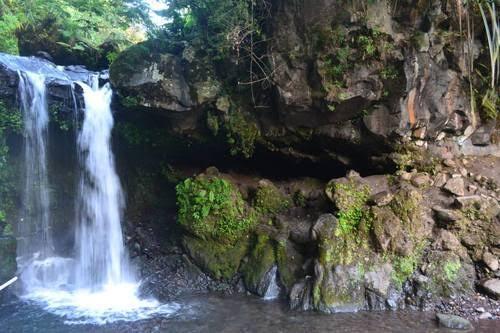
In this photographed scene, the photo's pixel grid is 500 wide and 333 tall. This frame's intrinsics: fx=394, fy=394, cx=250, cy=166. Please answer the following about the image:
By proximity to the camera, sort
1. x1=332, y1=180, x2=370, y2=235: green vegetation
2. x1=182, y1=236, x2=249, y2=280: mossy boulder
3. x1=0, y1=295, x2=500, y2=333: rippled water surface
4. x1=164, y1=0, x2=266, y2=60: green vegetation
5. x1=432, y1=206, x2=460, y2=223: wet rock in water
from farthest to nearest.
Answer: x1=182, y1=236, x2=249, y2=280: mossy boulder → x1=164, y1=0, x2=266, y2=60: green vegetation → x1=332, y1=180, x2=370, y2=235: green vegetation → x1=432, y1=206, x2=460, y2=223: wet rock in water → x1=0, y1=295, x2=500, y2=333: rippled water surface

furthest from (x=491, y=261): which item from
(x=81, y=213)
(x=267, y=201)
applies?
(x=81, y=213)

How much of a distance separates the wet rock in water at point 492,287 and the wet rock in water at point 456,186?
1609mm

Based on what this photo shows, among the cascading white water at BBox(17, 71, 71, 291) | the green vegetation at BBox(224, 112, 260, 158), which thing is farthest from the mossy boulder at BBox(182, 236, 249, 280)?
the cascading white water at BBox(17, 71, 71, 291)

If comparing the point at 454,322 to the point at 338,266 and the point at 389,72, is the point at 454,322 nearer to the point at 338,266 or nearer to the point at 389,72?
the point at 338,266

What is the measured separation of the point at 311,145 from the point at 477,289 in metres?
3.82

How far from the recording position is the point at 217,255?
758cm

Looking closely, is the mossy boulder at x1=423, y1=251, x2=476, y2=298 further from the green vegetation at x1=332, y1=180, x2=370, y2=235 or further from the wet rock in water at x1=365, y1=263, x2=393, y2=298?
the green vegetation at x1=332, y1=180, x2=370, y2=235

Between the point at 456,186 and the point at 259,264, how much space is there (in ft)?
12.5

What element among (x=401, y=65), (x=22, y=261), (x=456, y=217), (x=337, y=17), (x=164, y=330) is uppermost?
(x=337, y=17)

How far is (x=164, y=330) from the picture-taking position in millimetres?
5492

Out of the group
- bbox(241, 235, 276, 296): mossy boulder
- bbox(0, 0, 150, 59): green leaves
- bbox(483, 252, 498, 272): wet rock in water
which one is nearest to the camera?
bbox(483, 252, 498, 272): wet rock in water

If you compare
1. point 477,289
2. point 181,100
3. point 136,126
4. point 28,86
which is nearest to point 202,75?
point 181,100

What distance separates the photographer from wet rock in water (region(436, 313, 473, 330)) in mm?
5254

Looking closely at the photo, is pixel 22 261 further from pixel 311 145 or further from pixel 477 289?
pixel 477 289
